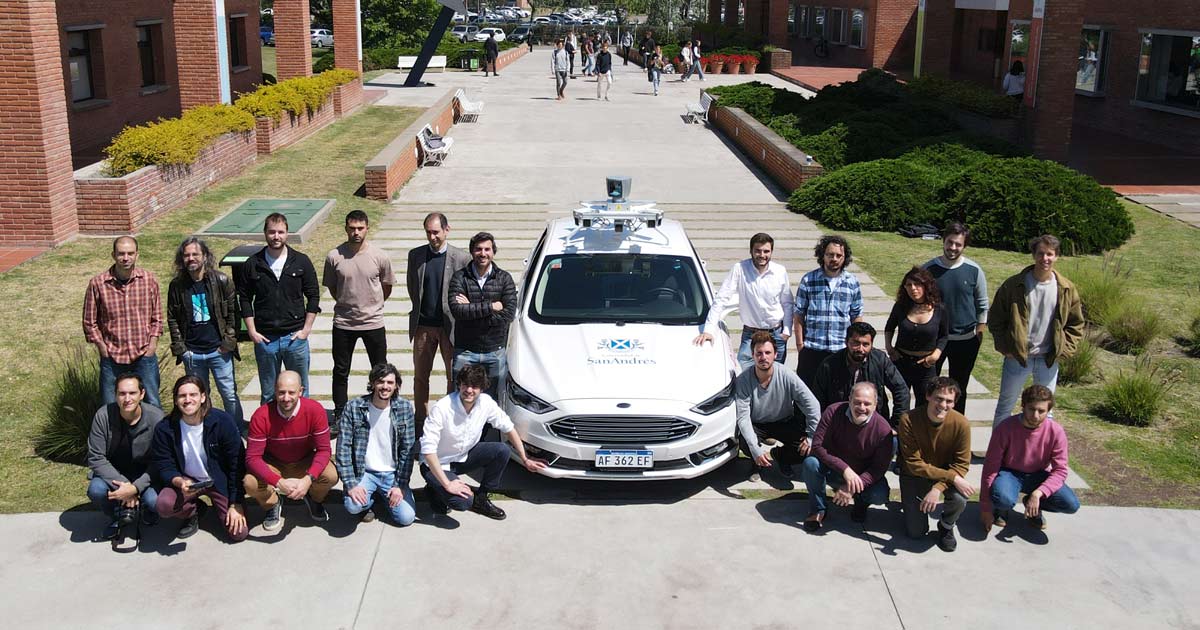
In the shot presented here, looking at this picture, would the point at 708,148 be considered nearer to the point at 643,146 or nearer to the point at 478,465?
the point at 643,146

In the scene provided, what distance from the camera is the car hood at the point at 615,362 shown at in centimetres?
796

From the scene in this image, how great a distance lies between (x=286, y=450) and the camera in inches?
290

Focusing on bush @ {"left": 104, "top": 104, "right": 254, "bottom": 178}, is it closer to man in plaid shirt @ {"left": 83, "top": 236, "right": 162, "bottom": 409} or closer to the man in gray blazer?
man in plaid shirt @ {"left": 83, "top": 236, "right": 162, "bottom": 409}

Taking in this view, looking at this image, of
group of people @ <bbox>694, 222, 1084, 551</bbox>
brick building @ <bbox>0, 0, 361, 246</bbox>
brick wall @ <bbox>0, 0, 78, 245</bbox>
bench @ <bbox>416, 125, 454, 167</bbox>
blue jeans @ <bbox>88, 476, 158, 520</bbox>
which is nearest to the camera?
blue jeans @ <bbox>88, 476, 158, 520</bbox>

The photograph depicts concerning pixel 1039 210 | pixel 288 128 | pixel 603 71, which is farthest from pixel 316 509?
→ pixel 603 71

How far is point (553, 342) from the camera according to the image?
848 cm

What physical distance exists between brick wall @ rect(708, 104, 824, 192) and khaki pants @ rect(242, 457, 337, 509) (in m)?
12.9

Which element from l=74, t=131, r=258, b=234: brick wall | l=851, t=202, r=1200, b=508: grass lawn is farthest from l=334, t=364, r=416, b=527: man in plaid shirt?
l=74, t=131, r=258, b=234: brick wall

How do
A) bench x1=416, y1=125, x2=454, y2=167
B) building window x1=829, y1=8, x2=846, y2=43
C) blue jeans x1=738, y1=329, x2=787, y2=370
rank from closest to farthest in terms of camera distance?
blue jeans x1=738, y1=329, x2=787, y2=370, bench x1=416, y1=125, x2=454, y2=167, building window x1=829, y1=8, x2=846, y2=43

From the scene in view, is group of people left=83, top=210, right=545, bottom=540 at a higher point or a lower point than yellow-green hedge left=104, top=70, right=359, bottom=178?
lower

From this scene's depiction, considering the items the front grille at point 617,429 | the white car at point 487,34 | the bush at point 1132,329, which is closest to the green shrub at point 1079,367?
the bush at point 1132,329

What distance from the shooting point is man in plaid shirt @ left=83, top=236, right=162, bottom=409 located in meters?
8.24

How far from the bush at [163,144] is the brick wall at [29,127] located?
52.4 inches

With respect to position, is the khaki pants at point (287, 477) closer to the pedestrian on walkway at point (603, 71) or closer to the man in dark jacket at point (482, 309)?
the man in dark jacket at point (482, 309)
